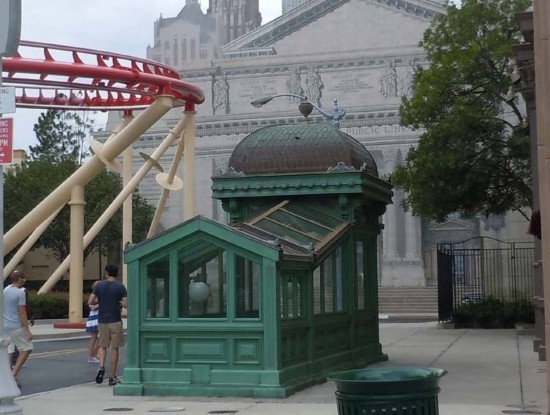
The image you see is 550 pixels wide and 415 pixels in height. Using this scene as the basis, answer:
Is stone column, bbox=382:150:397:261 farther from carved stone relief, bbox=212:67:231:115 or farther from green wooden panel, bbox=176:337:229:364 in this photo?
green wooden panel, bbox=176:337:229:364

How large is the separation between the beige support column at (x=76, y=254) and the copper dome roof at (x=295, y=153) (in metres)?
17.3

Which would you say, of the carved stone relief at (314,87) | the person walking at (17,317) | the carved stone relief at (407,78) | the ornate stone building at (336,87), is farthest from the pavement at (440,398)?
the carved stone relief at (314,87)

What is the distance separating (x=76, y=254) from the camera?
31.1 meters

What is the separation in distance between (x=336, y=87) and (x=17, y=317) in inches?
2191

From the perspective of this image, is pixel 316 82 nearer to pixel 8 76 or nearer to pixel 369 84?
pixel 369 84

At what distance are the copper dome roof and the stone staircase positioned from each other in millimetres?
30926

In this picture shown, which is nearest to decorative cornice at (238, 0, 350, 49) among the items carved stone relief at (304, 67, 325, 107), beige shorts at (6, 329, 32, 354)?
carved stone relief at (304, 67, 325, 107)

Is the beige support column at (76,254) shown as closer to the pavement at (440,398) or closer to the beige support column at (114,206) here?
the beige support column at (114,206)

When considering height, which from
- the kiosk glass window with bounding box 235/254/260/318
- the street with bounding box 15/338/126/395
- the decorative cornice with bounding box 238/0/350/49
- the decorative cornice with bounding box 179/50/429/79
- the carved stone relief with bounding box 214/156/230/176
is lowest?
the street with bounding box 15/338/126/395

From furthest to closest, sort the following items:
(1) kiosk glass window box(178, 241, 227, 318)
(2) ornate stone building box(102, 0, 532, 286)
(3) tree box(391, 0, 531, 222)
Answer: (2) ornate stone building box(102, 0, 532, 286)
(3) tree box(391, 0, 531, 222)
(1) kiosk glass window box(178, 241, 227, 318)

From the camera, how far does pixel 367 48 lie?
68.2 meters

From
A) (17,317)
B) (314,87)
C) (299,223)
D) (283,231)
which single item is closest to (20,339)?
(17,317)

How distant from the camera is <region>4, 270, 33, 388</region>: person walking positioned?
13227 mm

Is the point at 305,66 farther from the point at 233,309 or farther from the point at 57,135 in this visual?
the point at 233,309
